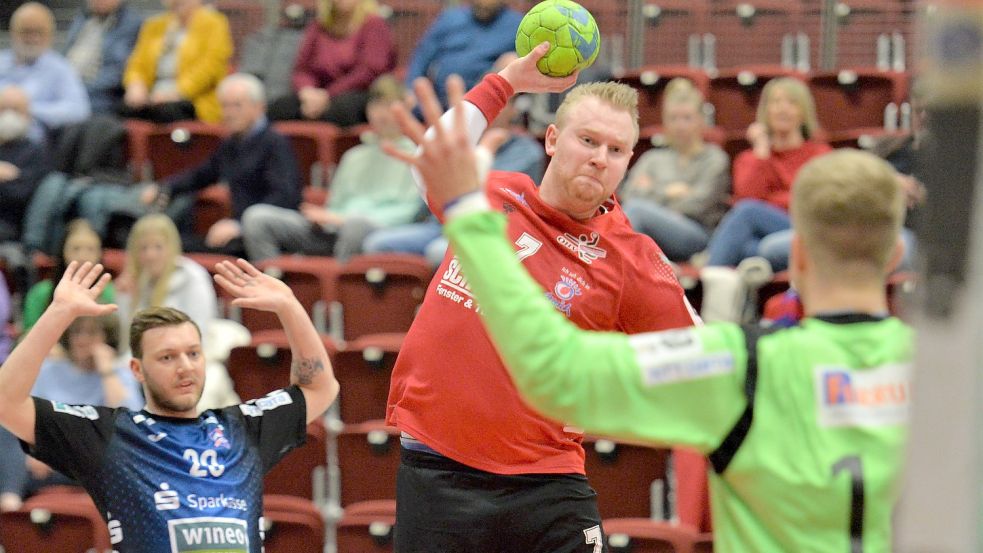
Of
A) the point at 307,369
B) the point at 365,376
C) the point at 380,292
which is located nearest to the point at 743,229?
the point at 380,292

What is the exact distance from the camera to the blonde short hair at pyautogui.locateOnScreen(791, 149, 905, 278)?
2.34 m

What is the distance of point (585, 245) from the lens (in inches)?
159

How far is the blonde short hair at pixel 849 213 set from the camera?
7.66 ft

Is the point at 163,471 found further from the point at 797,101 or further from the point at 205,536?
the point at 797,101

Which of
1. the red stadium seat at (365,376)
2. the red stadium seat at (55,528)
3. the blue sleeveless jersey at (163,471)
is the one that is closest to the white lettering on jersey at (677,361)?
the blue sleeveless jersey at (163,471)

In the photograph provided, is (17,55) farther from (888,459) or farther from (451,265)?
(888,459)

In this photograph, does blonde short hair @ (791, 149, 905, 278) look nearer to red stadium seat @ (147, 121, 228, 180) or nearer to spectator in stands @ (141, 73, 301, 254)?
spectator in stands @ (141, 73, 301, 254)

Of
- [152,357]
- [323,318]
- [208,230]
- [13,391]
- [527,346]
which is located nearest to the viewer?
[527,346]

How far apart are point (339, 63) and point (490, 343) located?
6574 millimetres

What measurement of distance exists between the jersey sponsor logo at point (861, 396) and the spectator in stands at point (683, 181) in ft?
18.1

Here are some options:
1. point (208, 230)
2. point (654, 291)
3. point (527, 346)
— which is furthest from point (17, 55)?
point (527, 346)

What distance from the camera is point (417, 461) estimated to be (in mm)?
4004

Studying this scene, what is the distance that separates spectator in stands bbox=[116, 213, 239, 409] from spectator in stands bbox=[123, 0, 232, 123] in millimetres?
2902

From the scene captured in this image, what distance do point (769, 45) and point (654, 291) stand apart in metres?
6.85
